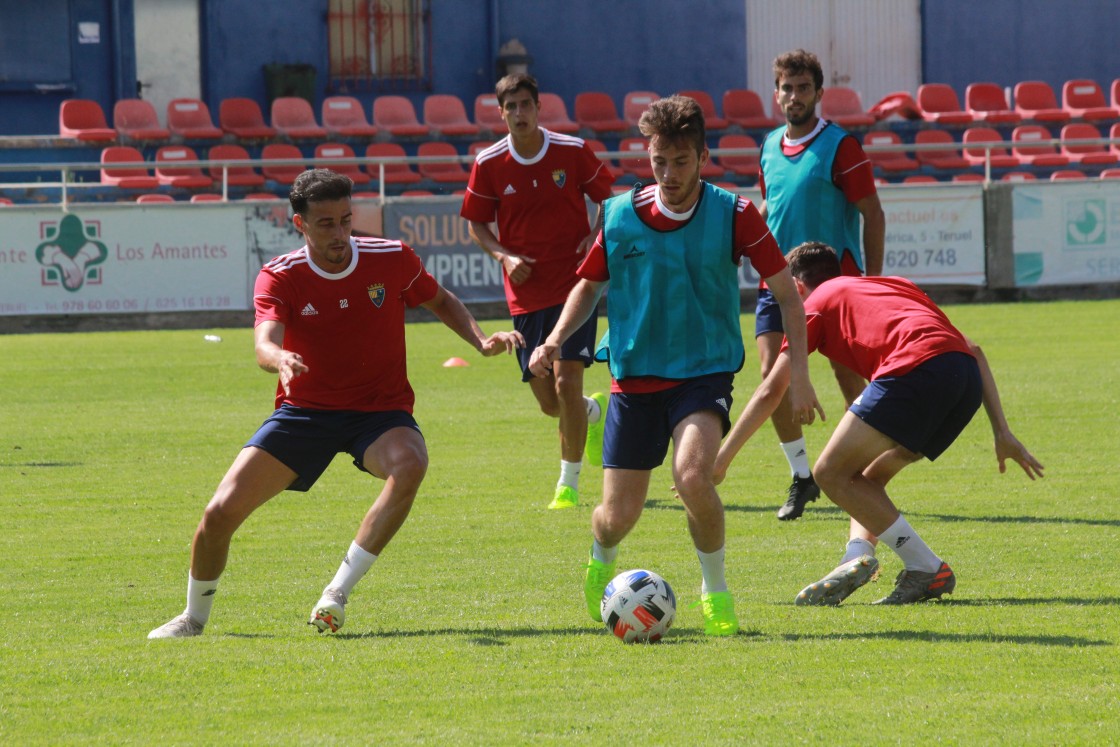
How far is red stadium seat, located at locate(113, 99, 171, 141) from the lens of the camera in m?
24.8

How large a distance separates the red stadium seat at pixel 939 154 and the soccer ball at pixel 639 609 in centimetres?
2156

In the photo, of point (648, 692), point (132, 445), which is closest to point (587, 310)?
point (648, 692)

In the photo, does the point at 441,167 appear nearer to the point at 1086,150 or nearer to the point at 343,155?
the point at 343,155

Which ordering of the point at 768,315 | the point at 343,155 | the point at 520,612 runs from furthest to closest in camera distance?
the point at 343,155 → the point at 768,315 → the point at 520,612

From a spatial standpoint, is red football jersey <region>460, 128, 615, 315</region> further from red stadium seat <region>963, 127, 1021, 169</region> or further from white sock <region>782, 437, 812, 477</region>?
red stadium seat <region>963, 127, 1021, 169</region>

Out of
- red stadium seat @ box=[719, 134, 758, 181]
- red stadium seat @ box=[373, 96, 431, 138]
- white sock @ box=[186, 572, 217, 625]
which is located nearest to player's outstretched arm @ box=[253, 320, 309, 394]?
white sock @ box=[186, 572, 217, 625]

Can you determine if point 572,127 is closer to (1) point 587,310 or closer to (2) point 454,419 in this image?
(2) point 454,419

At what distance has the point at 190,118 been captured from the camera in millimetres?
25641

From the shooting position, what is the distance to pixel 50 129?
27109 millimetres

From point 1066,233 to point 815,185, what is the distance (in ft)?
51.3

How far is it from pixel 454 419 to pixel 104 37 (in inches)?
687

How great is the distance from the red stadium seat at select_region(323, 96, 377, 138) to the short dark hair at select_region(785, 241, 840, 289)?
2016 centimetres

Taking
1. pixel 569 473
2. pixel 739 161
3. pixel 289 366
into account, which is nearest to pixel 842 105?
pixel 739 161

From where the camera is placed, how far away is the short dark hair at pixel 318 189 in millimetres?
5957
